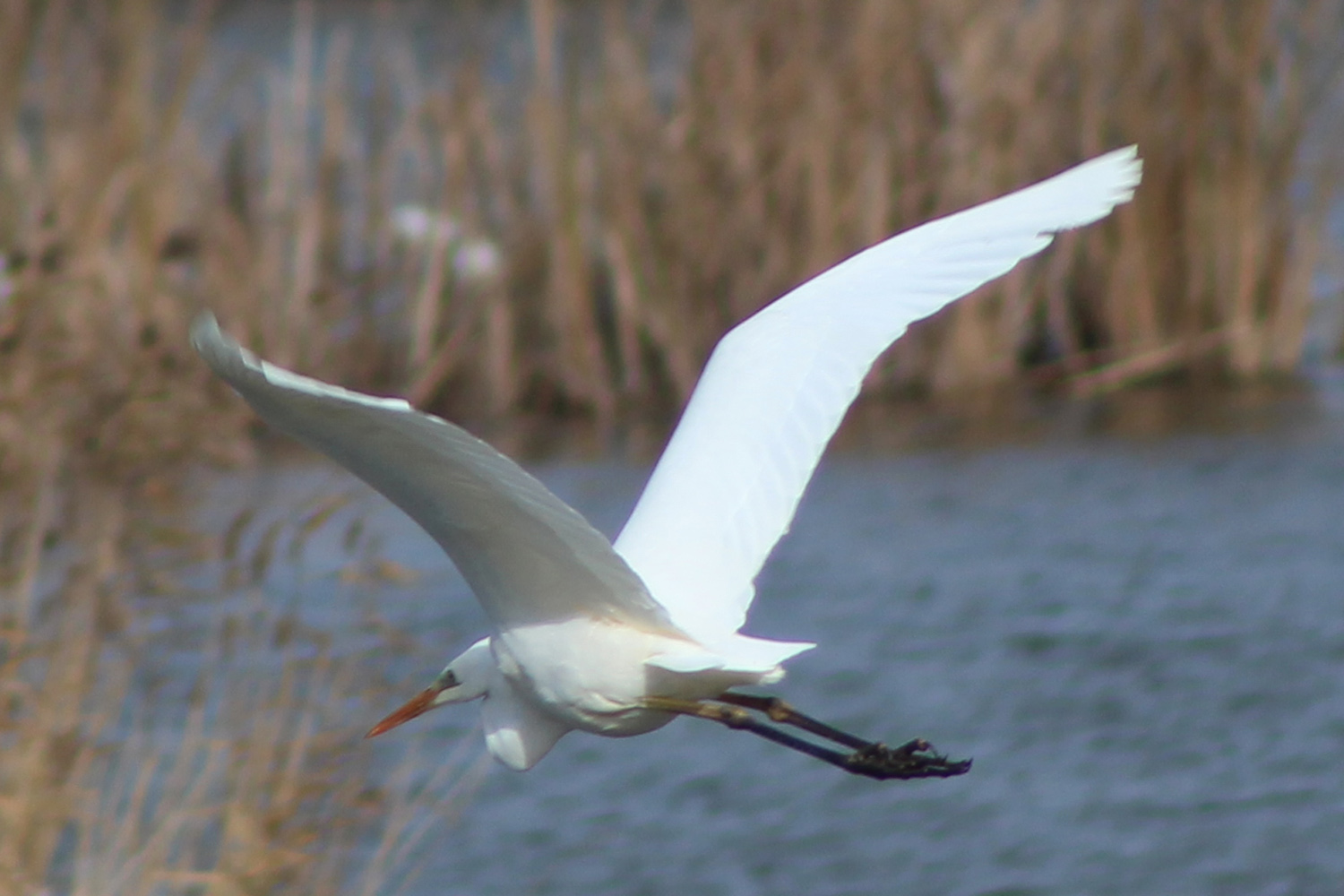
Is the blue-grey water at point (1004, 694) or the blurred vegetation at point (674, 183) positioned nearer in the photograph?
the blue-grey water at point (1004, 694)

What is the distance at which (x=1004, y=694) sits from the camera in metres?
7.50

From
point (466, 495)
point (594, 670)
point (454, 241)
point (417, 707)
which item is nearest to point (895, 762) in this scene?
point (594, 670)

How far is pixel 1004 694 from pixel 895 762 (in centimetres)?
390

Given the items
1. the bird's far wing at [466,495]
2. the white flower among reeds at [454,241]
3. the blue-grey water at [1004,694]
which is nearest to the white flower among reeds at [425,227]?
the white flower among reeds at [454,241]

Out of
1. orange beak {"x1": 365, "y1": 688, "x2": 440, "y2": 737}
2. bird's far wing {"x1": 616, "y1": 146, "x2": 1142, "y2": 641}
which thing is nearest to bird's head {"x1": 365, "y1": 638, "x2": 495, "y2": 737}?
orange beak {"x1": 365, "y1": 688, "x2": 440, "y2": 737}

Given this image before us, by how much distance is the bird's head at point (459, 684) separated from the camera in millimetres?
3453

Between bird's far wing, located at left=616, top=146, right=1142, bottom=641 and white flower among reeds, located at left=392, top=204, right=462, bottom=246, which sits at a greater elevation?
white flower among reeds, located at left=392, top=204, right=462, bottom=246

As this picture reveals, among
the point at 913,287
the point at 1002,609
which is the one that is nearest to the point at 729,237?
the point at 1002,609

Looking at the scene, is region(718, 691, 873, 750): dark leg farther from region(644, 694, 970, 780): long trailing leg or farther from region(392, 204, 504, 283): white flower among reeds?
region(392, 204, 504, 283): white flower among reeds

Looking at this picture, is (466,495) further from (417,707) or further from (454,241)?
(454,241)

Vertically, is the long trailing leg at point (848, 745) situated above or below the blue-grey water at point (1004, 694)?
below

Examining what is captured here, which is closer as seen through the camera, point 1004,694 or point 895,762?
point 895,762

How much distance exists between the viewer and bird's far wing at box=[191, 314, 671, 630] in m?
2.58

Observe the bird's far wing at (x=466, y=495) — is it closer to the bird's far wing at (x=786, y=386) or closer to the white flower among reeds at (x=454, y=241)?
the bird's far wing at (x=786, y=386)
